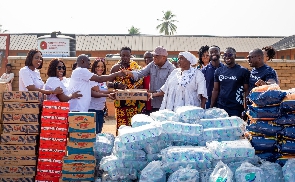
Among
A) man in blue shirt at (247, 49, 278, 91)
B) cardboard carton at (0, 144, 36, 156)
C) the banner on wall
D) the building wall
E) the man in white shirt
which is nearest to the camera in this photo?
cardboard carton at (0, 144, 36, 156)

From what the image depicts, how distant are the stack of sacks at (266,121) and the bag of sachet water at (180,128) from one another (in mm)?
623

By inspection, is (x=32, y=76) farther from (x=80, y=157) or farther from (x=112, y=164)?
(x=112, y=164)

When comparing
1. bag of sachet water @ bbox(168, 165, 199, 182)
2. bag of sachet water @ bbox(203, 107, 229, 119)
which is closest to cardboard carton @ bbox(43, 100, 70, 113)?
bag of sachet water @ bbox(168, 165, 199, 182)

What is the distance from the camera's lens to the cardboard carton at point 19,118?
16.9ft

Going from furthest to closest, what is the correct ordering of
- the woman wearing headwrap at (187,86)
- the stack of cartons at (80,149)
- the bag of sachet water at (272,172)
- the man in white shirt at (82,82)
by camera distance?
the man in white shirt at (82,82), the woman wearing headwrap at (187,86), the stack of cartons at (80,149), the bag of sachet water at (272,172)

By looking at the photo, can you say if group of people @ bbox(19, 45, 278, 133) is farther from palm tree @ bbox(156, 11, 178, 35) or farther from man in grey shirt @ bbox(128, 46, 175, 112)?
palm tree @ bbox(156, 11, 178, 35)

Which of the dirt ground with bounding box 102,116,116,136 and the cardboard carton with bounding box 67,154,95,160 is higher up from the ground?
the cardboard carton with bounding box 67,154,95,160

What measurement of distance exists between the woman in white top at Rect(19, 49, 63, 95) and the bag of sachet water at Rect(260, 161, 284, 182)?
2913 mm

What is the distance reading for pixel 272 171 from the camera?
427cm

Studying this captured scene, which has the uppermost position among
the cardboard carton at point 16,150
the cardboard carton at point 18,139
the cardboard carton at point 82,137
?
the cardboard carton at point 82,137

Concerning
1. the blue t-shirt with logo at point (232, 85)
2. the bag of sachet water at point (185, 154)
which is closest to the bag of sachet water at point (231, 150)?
the bag of sachet water at point (185, 154)

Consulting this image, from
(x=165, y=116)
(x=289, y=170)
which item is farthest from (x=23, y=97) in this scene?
A: (x=289, y=170)

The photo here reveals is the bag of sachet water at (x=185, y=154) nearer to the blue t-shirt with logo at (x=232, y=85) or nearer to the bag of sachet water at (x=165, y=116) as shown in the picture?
the bag of sachet water at (x=165, y=116)

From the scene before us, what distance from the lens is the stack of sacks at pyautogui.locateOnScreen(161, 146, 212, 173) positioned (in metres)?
4.33
